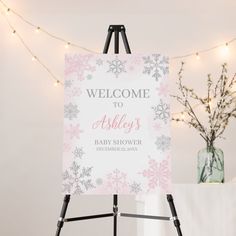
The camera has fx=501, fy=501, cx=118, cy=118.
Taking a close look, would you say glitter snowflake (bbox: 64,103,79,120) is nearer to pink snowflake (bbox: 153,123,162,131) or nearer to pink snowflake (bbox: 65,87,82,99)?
pink snowflake (bbox: 65,87,82,99)

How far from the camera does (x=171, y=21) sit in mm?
2973

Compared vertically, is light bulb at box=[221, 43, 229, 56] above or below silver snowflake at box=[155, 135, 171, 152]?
above

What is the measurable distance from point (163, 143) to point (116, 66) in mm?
321

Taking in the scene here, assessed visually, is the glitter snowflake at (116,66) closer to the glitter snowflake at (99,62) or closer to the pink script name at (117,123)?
the glitter snowflake at (99,62)

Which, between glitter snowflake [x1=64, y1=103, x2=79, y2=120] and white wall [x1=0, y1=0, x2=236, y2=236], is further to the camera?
white wall [x1=0, y1=0, x2=236, y2=236]

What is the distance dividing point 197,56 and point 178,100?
0.95 ft

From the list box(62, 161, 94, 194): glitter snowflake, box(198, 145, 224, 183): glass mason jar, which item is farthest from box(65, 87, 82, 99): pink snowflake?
box(198, 145, 224, 183): glass mason jar

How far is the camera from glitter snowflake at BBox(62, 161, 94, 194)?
1.74m

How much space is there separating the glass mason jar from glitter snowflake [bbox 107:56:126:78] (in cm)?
73

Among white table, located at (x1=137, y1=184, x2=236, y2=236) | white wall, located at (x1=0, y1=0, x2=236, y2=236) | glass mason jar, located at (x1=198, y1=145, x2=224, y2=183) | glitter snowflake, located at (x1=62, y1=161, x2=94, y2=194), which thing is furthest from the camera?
white wall, located at (x1=0, y1=0, x2=236, y2=236)

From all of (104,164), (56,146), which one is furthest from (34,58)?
(104,164)

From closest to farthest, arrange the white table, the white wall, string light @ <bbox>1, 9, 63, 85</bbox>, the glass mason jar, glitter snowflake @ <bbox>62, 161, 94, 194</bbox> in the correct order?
glitter snowflake @ <bbox>62, 161, 94, 194</bbox> < the white table < the glass mason jar < the white wall < string light @ <bbox>1, 9, 63, 85</bbox>

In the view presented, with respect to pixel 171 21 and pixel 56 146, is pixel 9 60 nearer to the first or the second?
pixel 56 146

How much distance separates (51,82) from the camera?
288 cm
